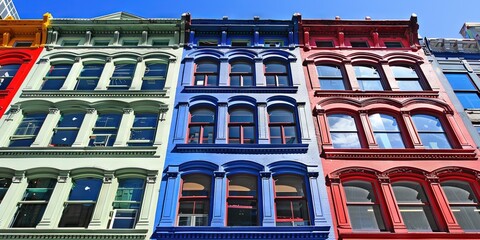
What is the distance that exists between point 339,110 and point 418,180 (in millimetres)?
4423

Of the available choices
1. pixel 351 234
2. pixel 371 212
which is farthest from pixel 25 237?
pixel 371 212

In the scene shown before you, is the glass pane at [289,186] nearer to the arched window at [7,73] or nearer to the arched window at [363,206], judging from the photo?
the arched window at [363,206]

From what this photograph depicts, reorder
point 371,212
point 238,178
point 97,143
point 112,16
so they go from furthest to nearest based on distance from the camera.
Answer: point 112,16, point 97,143, point 238,178, point 371,212

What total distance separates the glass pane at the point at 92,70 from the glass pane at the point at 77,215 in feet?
25.7

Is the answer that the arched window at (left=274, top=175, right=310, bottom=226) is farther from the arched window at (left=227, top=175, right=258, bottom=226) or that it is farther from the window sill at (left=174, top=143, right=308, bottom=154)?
the window sill at (left=174, top=143, right=308, bottom=154)

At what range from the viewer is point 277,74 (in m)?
19.0

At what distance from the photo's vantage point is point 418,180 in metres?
13.8

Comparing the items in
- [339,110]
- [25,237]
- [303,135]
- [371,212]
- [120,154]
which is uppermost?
[339,110]

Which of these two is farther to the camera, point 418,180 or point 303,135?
point 303,135

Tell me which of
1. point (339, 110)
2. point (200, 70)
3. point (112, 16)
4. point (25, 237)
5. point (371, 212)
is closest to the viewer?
point (25, 237)

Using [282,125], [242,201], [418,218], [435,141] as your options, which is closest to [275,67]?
[282,125]

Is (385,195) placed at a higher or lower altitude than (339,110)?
lower

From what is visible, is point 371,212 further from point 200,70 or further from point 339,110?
point 200,70

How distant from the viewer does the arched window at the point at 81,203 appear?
12570mm
